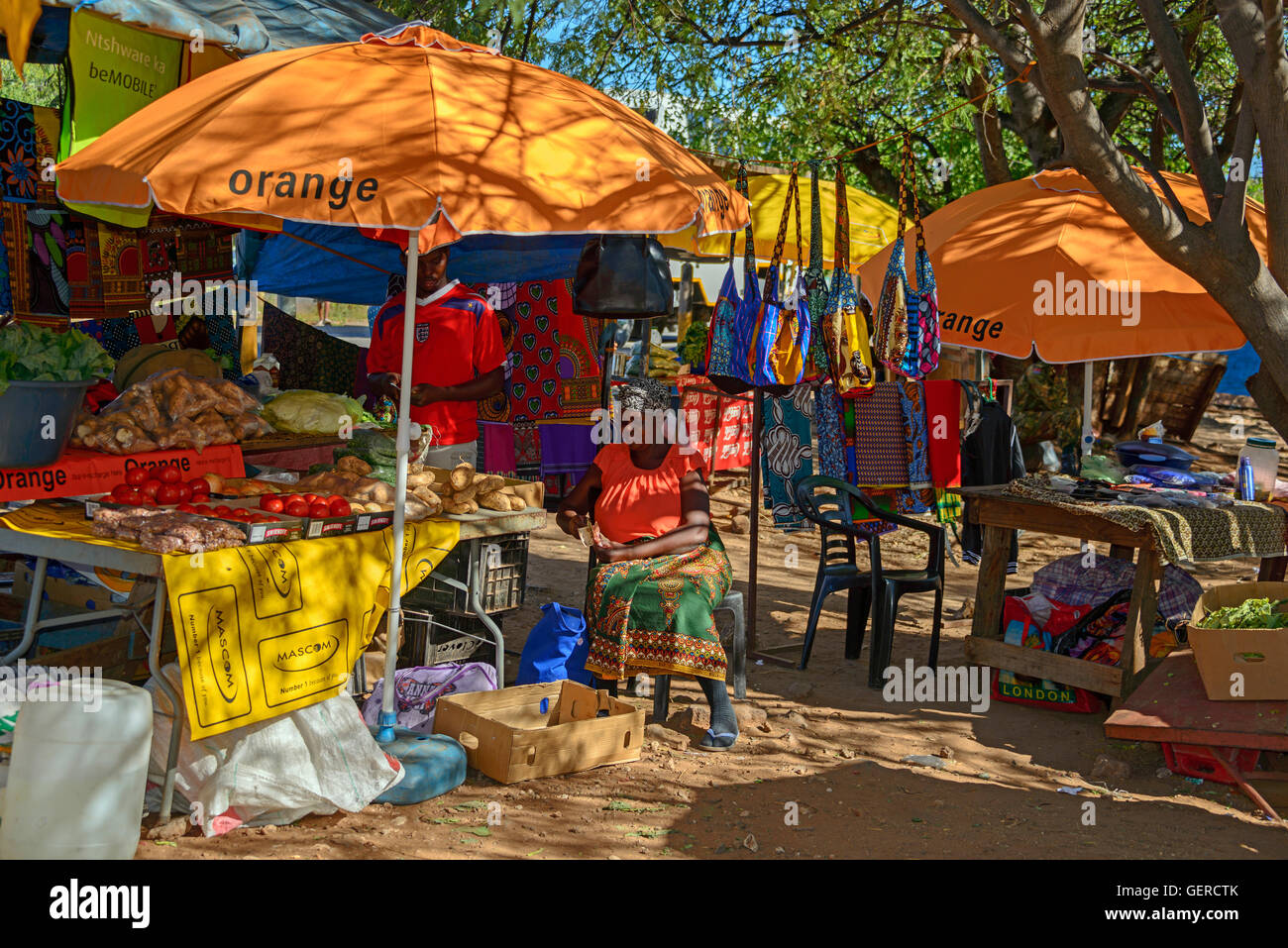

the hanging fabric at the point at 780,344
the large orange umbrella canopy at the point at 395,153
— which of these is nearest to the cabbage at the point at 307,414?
the large orange umbrella canopy at the point at 395,153

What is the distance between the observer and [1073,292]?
6.55 metres

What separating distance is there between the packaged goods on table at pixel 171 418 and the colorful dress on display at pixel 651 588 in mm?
1653

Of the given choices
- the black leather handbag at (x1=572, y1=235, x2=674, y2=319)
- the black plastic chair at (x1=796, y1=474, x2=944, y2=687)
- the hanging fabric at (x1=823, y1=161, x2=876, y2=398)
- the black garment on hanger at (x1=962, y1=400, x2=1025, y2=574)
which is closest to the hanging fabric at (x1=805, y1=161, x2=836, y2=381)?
the hanging fabric at (x1=823, y1=161, x2=876, y2=398)

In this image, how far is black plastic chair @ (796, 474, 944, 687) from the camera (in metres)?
6.51

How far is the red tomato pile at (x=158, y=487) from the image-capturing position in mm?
4527

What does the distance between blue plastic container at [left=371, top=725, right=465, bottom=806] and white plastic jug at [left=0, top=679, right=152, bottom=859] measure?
971 millimetres

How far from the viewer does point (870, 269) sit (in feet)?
26.2

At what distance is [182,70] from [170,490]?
2.36 metres

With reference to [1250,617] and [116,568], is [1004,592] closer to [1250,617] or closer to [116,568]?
[1250,617]

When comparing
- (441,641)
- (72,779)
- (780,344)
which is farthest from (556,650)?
(72,779)

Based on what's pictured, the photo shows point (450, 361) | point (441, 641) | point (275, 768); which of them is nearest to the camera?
point (275, 768)

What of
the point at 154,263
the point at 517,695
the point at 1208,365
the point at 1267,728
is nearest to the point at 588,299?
the point at 517,695

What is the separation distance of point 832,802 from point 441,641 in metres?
1.98

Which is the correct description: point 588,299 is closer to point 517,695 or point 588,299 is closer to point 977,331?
point 517,695
